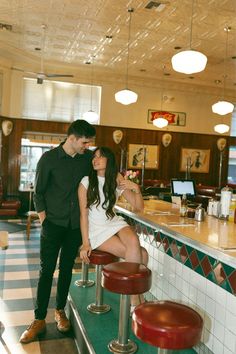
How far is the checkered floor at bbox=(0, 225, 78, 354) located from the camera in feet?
8.41

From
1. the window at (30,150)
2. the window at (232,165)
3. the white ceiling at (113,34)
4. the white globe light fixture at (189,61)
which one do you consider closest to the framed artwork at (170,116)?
the white ceiling at (113,34)

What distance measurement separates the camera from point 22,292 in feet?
12.1

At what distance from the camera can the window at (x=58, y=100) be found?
9.70 m

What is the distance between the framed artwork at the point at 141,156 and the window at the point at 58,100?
1.46m

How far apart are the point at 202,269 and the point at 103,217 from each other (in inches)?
33.1

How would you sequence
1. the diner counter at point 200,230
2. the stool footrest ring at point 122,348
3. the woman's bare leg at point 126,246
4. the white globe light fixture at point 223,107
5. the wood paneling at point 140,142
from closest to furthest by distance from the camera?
the diner counter at point 200,230 → the stool footrest ring at point 122,348 → the woman's bare leg at point 126,246 → the white globe light fixture at point 223,107 → the wood paneling at point 140,142

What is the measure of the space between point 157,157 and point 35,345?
28.4ft

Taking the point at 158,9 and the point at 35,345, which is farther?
the point at 158,9

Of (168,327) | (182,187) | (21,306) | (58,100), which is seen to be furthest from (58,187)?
(58,100)

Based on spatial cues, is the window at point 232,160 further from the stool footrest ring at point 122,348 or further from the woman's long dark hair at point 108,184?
the stool footrest ring at point 122,348

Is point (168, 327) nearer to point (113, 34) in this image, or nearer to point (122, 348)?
point (122, 348)

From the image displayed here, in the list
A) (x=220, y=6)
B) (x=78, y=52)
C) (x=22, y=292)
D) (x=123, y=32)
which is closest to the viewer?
(x=22, y=292)

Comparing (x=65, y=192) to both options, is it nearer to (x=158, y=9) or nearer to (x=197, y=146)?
(x=158, y=9)

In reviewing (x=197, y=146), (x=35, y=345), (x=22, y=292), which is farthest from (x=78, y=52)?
(x=35, y=345)
